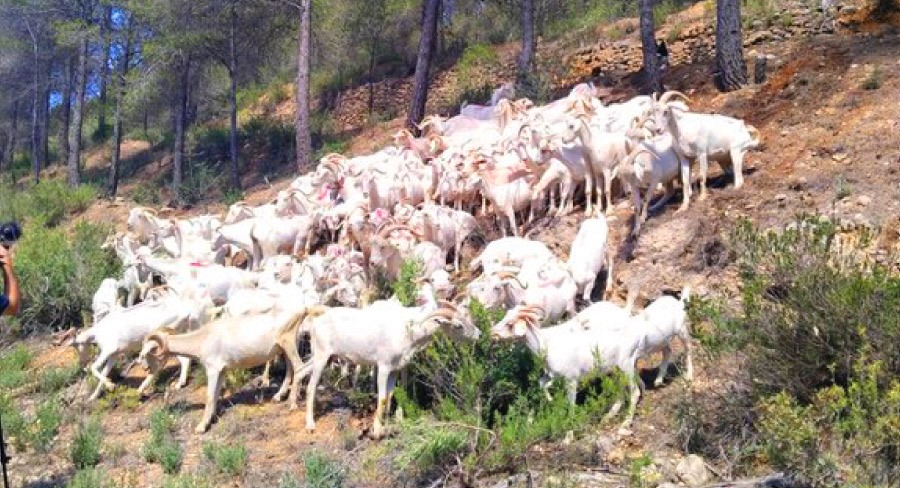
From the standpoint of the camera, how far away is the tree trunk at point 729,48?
1441 cm

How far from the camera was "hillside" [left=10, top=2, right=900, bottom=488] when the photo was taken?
777 cm

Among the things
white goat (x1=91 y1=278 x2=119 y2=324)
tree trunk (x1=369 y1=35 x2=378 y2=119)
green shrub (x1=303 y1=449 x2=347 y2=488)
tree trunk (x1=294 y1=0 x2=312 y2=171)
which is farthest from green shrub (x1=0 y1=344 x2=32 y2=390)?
tree trunk (x1=369 y1=35 x2=378 y2=119)

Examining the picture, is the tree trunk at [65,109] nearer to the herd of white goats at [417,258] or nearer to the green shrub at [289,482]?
the herd of white goats at [417,258]

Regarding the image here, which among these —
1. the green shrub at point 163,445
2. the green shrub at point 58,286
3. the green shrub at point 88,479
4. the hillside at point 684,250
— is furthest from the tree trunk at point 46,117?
the green shrub at point 88,479

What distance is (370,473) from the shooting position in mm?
8016

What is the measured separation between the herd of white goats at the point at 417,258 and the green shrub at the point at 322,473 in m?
0.74

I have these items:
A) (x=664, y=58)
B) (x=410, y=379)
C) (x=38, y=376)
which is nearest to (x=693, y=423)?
(x=410, y=379)

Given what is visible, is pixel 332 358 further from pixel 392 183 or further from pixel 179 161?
pixel 179 161

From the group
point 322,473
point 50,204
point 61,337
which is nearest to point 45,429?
point 322,473

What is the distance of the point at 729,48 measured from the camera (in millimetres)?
14750

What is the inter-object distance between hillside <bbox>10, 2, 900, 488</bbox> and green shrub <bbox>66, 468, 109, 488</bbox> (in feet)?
0.65

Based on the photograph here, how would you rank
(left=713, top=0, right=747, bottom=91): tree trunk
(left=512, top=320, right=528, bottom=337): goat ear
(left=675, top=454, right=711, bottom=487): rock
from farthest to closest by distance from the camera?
(left=713, top=0, right=747, bottom=91): tree trunk, (left=512, top=320, right=528, bottom=337): goat ear, (left=675, top=454, right=711, bottom=487): rock

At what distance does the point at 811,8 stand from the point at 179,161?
1513cm

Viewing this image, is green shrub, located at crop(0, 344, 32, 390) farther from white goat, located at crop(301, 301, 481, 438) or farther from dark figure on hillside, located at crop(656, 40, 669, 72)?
dark figure on hillside, located at crop(656, 40, 669, 72)
